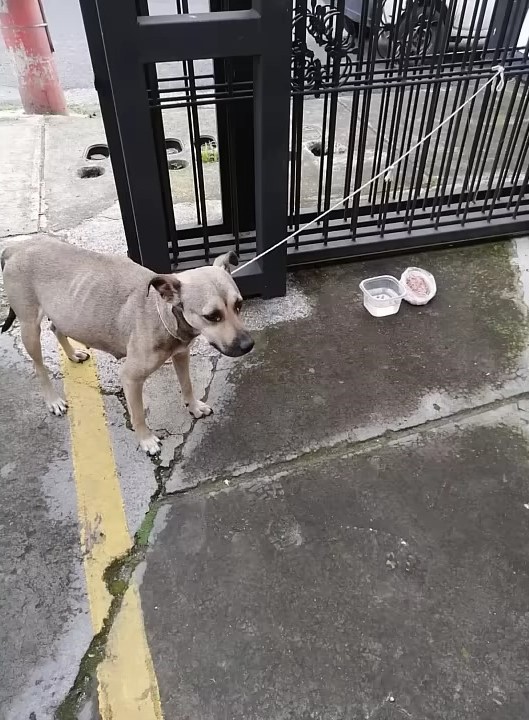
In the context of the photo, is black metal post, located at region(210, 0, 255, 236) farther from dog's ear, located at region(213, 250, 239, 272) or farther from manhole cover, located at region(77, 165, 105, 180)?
manhole cover, located at region(77, 165, 105, 180)

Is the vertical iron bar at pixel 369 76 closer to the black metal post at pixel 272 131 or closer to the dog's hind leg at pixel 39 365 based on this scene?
the black metal post at pixel 272 131

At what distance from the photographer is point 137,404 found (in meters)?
2.93

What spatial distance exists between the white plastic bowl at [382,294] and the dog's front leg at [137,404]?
6.40 feet

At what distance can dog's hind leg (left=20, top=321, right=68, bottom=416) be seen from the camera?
3.00 m

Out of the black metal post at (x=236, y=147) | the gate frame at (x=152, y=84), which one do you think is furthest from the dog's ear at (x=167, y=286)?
the black metal post at (x=236, y=147)

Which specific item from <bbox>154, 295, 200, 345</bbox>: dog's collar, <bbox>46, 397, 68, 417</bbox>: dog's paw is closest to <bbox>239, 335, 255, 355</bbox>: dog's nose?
<bbox>154, 295, 200, 345</bbox>: dog's collar

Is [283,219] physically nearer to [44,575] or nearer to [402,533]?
[402,533]

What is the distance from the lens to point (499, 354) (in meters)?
3.78

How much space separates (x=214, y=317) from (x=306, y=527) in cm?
118

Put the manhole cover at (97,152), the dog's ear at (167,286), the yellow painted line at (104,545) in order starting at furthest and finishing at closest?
the manhole cover at (97,152), the dog's ear at (167,286), the yellow painted line at (104,545)

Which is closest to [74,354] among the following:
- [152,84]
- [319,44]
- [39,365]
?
[39,365]

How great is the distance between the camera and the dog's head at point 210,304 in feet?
8.05

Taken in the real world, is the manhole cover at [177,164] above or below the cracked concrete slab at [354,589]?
above

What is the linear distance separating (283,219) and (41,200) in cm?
282
